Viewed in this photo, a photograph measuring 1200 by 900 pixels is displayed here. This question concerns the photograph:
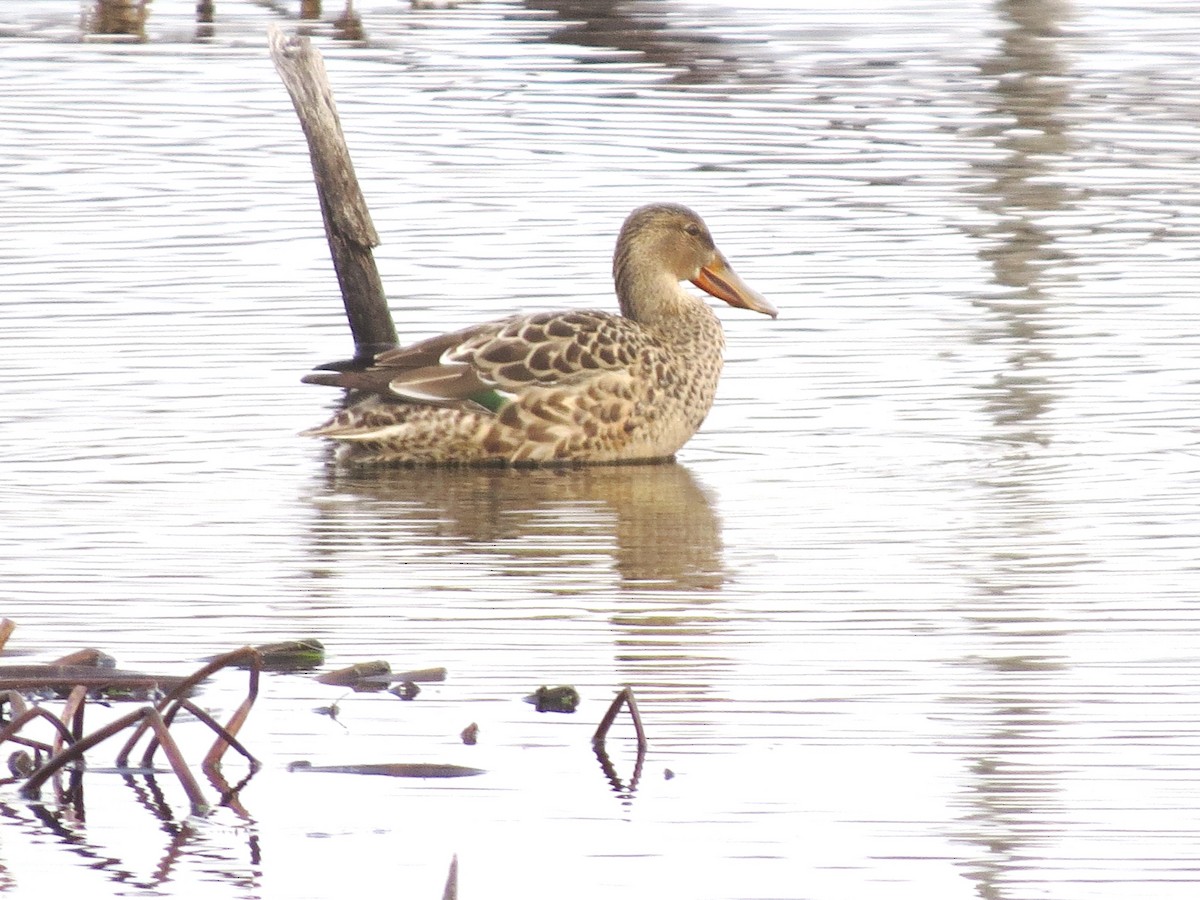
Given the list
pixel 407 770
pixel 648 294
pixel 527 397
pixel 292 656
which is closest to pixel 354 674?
pixel 292 656

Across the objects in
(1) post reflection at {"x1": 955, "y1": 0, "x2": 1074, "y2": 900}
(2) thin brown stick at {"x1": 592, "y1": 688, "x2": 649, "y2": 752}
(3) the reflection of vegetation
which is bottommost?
(3) the reflection of vegetation

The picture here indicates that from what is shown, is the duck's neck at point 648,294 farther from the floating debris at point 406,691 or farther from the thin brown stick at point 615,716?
the thin brown stick at point 615,716

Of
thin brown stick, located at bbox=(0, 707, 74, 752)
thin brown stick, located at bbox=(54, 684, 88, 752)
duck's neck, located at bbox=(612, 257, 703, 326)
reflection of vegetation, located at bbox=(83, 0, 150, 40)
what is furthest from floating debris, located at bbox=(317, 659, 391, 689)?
reflection of vegetation, located at bbox=(83, 0, 150, 40)

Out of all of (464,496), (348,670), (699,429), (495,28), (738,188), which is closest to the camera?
(348,670)

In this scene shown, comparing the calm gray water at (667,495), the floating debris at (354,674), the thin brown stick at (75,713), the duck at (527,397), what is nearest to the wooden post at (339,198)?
the calm gray water at (667,495)

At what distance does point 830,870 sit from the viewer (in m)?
4.82

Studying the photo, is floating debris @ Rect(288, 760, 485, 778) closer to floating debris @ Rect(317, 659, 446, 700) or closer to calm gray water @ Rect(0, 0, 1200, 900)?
calm gray water @ Rect(0, 0, 1200, 900)

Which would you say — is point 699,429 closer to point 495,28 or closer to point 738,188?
point 738,188

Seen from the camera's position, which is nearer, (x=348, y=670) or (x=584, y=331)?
(x=348, y=670)

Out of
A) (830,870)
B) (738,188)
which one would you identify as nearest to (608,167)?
(738,188)

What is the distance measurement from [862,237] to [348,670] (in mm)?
7673

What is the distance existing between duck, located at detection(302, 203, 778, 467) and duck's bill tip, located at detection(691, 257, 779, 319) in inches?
29.0

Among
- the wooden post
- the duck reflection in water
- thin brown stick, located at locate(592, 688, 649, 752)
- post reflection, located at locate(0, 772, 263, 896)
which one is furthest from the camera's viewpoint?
the wooden post

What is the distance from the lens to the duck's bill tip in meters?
10.0
